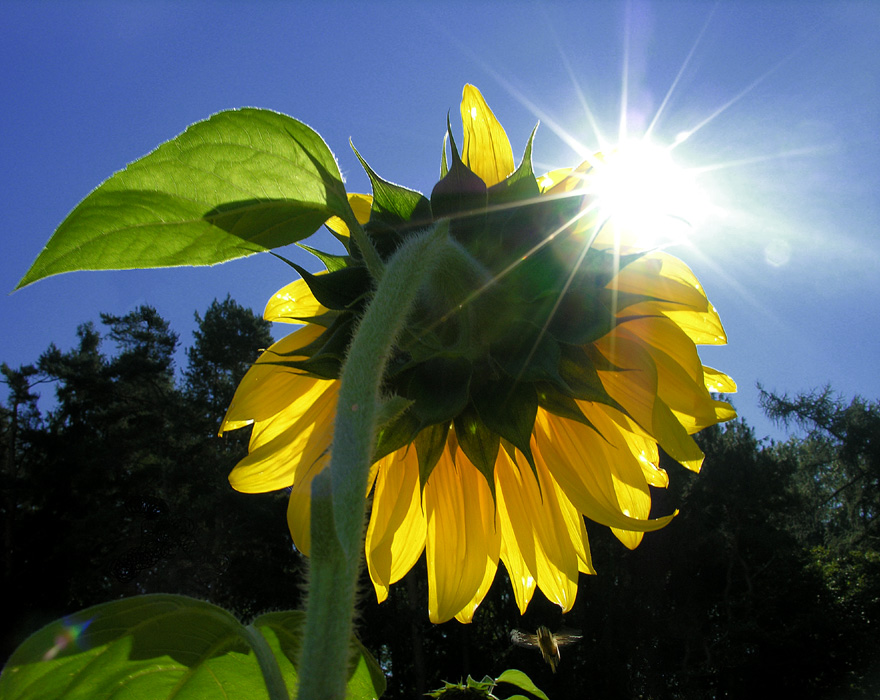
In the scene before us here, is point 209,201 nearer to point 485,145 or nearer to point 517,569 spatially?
point 485,145

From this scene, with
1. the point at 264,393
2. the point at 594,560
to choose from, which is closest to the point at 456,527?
the point at 264,393

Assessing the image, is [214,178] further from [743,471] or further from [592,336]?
[743,471]

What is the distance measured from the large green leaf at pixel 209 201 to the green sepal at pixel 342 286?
9cm

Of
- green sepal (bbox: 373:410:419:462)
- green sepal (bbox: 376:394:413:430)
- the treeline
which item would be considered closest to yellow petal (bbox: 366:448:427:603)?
green sepal (bbox: 373:410:419:462)

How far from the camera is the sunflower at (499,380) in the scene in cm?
58

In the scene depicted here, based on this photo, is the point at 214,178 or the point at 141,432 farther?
the point at 141,432

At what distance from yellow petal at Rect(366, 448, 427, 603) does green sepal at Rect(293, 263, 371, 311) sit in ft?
0.64

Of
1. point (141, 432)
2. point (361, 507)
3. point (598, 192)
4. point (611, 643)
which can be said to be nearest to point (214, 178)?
point (361, 507)

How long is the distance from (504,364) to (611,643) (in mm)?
16096

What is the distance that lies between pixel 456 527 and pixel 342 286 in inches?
13.1

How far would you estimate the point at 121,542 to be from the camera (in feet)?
50.5

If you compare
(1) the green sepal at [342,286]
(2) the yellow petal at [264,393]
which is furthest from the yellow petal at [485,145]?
(2) the yellow petal at [264,393]

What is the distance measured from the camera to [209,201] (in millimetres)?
464

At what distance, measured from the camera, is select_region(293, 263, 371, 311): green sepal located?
1.96 feet
